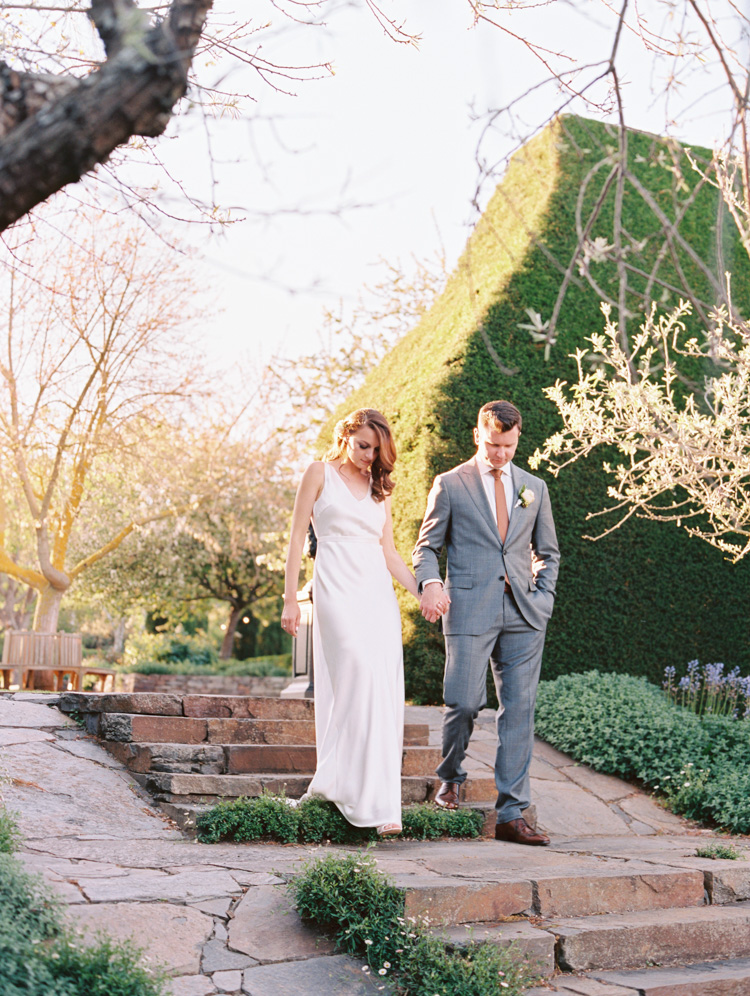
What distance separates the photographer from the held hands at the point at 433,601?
14.8 feet

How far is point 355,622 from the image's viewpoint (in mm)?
4215

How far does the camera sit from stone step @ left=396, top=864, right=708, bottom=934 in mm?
3334

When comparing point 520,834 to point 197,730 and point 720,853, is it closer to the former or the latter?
point 720,853

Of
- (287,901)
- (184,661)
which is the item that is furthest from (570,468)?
(184,661)

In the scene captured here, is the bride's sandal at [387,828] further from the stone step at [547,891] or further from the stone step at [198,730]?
the stone step at [198,730]

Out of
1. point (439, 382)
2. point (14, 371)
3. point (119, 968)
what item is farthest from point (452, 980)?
point (14, 371)

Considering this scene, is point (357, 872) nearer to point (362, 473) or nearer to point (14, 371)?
point (362, 473)

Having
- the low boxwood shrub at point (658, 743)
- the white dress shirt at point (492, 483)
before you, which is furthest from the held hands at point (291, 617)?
the low boxwood shrub at point (658, 743)

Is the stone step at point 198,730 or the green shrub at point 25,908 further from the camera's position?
the stone step at point 198,730

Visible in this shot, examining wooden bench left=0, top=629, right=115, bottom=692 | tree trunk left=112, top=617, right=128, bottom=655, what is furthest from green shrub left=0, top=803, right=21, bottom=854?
tree trunk left=112, top=617, right=128, bottom=655

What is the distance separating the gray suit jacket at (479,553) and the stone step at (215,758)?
44.8 inches

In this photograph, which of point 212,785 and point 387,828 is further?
point 212,785

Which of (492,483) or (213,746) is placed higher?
(492,483)

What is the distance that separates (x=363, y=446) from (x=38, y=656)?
7.34m
